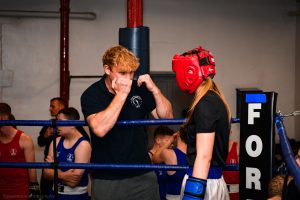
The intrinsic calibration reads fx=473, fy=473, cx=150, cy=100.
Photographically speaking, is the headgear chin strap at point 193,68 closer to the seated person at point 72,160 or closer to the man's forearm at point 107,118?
the man's forearm at point 107,118

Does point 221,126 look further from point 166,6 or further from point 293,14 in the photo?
point 293,14

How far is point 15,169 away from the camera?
3957mm

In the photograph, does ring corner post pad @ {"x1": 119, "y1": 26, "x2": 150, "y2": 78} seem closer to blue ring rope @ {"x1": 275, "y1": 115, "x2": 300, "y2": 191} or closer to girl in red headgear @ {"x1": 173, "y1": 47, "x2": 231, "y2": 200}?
girl in red headgear @ {"x1": 173, "y1": 47, "x2": 231, "y2": 200}

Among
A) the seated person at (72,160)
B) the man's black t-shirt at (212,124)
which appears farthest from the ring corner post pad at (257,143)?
the seated person at (72,160)

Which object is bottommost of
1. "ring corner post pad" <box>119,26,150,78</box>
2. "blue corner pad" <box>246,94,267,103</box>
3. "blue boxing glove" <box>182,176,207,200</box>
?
"blue boxing glove" <box>182,176,207,200</box>

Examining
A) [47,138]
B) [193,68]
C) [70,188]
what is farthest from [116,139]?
[47,138]

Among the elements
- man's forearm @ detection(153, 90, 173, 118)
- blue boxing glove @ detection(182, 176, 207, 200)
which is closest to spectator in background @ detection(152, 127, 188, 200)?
man's forearm @ detection(153, 90, 173, 118)

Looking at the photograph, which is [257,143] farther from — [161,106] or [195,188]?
[161,106]

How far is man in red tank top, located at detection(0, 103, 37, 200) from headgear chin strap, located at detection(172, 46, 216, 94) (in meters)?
1.89

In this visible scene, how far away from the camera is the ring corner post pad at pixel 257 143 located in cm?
256

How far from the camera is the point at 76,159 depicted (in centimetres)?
345

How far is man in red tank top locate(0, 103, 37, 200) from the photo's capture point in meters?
3.91

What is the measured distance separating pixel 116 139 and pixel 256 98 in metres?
0.83

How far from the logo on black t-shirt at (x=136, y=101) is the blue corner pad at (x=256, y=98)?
2.19 feet
